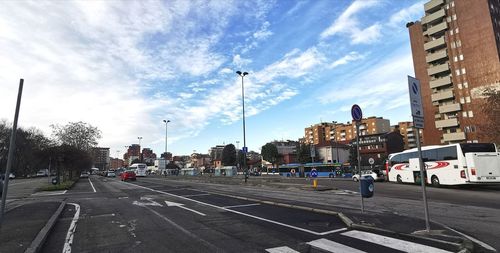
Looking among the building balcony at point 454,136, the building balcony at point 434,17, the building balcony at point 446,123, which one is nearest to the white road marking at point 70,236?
the building balcony at point 454,136

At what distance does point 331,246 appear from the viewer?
6605mm

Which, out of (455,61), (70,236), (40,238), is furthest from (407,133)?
(40,238)

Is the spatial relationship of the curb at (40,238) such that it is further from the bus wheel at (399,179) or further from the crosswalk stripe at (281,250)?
the bus wheel at (399,179)

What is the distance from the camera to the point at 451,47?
239 ft

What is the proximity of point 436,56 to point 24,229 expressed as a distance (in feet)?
276

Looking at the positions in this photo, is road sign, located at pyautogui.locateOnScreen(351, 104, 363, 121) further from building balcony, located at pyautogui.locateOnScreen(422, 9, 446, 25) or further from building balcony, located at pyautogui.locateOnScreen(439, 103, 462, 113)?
building balcony, located at pyautogui.locateOnScreen(422, 9, 446, 25)

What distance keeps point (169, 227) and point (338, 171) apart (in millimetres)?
52858

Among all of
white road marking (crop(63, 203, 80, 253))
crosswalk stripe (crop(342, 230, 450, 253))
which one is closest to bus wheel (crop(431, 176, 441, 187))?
crosswalk stripe (crop(342, 230, 450, 253))

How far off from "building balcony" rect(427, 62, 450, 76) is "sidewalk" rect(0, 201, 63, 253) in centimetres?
8113

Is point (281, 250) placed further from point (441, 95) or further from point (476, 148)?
point (441, 95)

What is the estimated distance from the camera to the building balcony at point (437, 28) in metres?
73.0

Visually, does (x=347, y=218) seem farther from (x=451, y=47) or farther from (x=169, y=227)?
(x=451, y=47)

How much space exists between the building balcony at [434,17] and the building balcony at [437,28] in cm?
146

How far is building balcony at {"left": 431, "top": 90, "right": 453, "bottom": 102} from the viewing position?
72.1 m
